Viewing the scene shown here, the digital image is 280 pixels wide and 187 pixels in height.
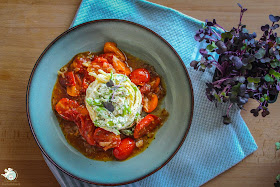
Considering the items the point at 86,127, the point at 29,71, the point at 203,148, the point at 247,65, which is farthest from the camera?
the point at 29,71

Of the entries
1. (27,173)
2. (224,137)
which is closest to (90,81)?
(27,173)

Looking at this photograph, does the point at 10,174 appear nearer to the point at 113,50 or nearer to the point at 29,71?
the point at 29,71

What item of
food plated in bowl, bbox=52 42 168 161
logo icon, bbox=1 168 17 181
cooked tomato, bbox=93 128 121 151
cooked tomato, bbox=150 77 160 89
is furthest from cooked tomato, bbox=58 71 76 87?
logo icon, bbox=1 168 17 181

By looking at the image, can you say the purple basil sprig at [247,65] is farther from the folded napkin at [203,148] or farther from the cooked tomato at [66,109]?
the cooked tomato at [66,109]

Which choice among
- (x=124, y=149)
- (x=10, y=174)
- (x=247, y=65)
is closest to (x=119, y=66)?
(x=124, y=149)

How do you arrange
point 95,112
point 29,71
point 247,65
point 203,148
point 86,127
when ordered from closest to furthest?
1. point 247,65
2. point 95,112
3. point 86,127
4. point 203,148
5. point 29,71
